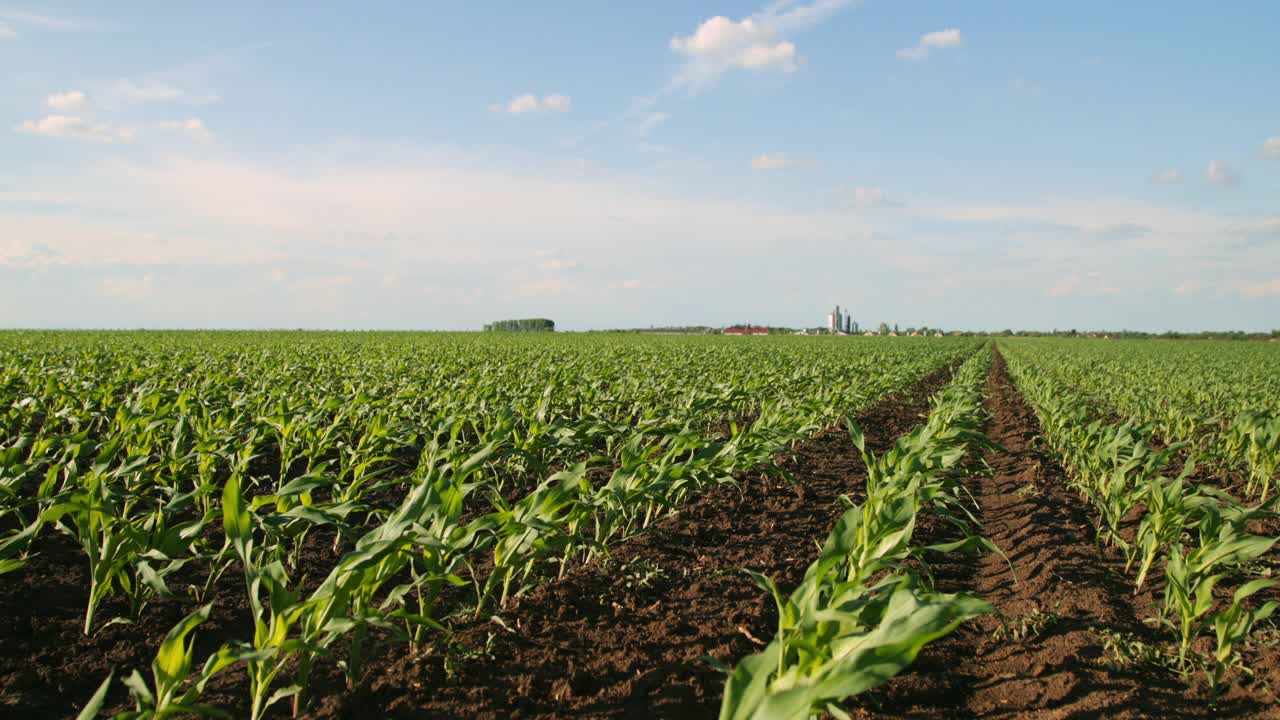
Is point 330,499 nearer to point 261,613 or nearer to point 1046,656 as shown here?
→ point 261,613

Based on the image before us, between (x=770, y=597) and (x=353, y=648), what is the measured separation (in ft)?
7.68

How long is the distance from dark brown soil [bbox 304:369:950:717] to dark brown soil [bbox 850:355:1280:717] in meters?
0.81

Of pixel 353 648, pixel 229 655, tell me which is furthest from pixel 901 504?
pixel 229 655

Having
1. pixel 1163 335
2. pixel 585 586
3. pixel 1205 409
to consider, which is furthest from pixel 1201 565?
pixel 1163 335

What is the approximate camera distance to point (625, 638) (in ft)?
11.3

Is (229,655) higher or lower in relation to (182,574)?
higher

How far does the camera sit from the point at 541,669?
122 inches

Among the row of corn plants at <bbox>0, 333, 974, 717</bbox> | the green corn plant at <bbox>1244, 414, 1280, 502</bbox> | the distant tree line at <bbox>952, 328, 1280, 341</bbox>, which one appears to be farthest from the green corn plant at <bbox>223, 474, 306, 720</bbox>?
the distant tree line at <bbox>952, 328, 1280, 341</bbox>

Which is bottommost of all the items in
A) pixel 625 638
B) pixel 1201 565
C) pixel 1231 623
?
pixel 625 638

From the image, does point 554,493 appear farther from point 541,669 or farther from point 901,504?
A: point 901,504

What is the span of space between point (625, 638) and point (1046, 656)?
198cm

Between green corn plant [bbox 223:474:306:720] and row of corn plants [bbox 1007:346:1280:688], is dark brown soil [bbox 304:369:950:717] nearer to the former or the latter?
green corn plant [bbox 223:474:306:720]

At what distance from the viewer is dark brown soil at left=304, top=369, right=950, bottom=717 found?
9.31 ft

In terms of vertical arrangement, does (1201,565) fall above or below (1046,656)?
above
